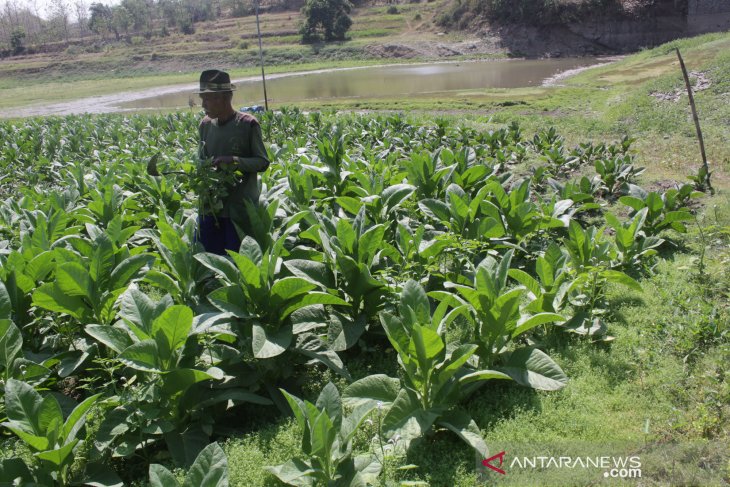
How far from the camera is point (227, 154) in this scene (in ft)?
15.2

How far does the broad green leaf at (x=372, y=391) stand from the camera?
10.4 ft

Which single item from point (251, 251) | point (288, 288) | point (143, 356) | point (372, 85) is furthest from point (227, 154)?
point (372, 85)

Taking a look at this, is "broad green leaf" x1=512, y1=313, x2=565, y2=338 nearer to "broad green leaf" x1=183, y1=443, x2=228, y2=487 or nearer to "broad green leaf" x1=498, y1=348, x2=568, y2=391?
"broad green leaf" x1=498, y1=348, x2=568, y2=391

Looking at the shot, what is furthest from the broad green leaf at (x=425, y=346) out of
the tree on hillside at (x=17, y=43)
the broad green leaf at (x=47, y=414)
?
the tree on hillside at (x=17, y=43)

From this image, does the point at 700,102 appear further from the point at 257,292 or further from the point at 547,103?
the point at 257,292

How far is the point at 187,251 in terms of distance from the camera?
410 centimetres

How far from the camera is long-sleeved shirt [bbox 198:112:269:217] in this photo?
180 inches

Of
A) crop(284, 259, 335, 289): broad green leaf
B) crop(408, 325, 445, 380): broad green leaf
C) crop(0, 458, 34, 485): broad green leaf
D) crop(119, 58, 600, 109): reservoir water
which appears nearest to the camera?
crop(0, 458, 34, 485): broad green leaf

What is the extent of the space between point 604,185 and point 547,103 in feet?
44.9

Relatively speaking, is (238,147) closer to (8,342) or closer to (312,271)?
(312,271)

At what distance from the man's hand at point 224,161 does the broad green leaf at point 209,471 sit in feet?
8.32

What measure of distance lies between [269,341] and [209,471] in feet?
3.14

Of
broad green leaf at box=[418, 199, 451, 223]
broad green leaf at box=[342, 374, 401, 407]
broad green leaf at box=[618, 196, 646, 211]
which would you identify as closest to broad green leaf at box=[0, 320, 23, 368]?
broad green leaf at box=[342, 374, 401, 407]

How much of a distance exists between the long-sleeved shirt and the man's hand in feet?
0.16
